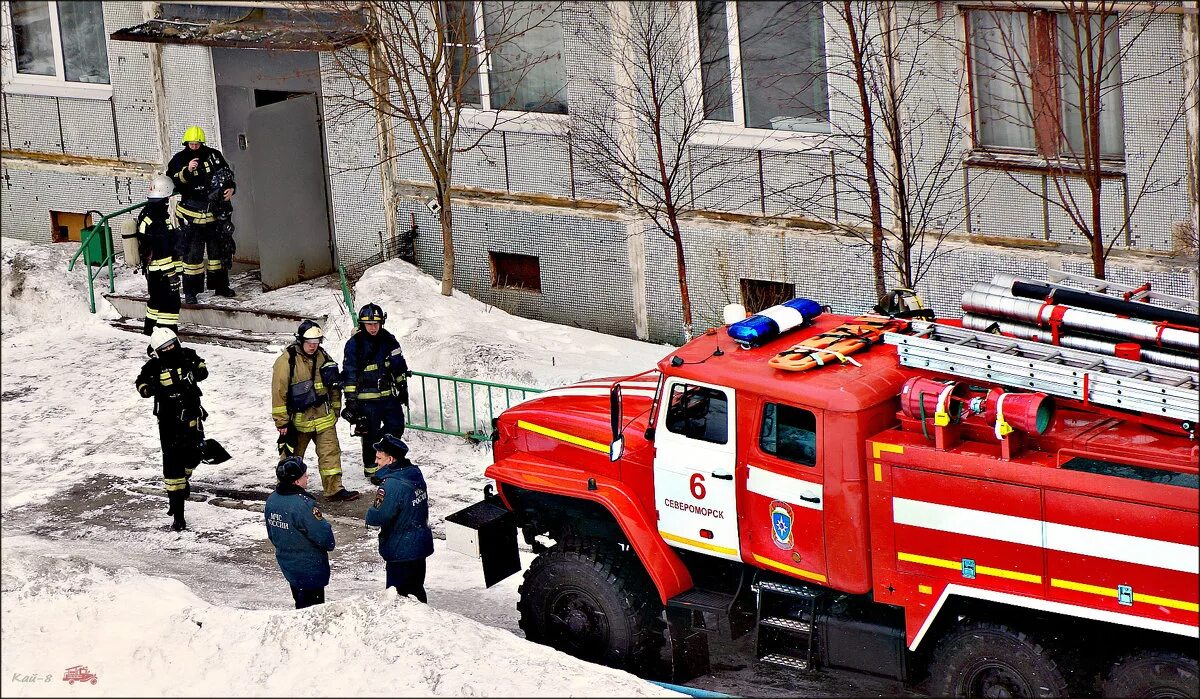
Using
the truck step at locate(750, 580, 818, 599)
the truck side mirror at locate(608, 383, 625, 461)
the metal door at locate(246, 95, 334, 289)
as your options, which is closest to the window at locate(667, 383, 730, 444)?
the truck side mirror at locate(608, 383, 625, 461)

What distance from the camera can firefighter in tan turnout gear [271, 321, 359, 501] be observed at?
13.0 m

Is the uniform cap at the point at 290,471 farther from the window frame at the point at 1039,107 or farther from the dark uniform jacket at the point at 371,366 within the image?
the window frame at the point at 1039,107

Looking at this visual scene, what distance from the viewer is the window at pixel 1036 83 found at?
44.4 ft

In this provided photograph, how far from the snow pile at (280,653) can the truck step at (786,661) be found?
0.86 metres

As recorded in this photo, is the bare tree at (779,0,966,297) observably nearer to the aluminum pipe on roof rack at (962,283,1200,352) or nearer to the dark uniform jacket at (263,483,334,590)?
the aluminum pipe on roof rack at (962,283,1200,352)

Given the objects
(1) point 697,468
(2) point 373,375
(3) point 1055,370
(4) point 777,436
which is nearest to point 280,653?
(1) point 697,468

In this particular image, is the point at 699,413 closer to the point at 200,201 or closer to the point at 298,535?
the point at 298,535

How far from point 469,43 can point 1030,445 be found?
981 centimetres

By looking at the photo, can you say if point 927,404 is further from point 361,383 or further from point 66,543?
point 66,543

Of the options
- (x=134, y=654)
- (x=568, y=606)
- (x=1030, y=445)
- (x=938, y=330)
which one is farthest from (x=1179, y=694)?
(x=134, y=654)

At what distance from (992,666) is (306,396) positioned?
6.35 m

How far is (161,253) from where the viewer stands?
16.5 meters

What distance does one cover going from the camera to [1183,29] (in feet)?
42.0

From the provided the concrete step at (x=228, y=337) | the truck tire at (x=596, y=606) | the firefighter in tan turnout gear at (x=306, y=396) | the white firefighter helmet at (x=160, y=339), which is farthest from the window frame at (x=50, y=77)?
the truck tire at (x=596, y=606)
